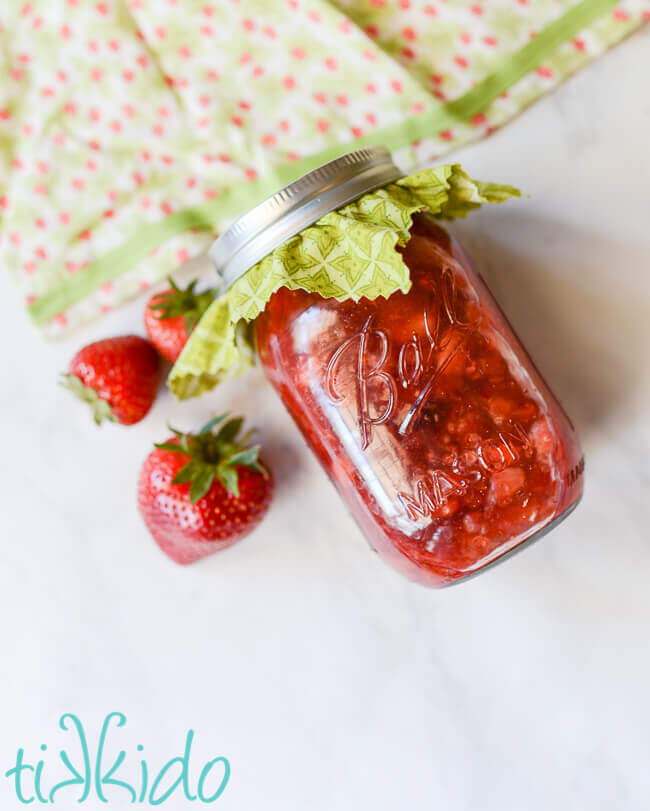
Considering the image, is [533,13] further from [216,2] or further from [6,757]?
[6,757]

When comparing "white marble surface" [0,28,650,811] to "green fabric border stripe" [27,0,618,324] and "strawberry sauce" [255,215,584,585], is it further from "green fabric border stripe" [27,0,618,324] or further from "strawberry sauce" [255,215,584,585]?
"strawberry sauce" [255,215,584,585]

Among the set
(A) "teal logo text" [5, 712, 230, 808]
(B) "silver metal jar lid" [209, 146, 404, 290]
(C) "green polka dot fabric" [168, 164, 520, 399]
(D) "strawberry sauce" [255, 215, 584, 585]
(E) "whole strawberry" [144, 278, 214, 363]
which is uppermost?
(E) "whole strawberry" [144, 278, 214, 363]

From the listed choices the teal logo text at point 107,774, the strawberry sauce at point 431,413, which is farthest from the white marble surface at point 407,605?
the strawberry sauce at point 431,413

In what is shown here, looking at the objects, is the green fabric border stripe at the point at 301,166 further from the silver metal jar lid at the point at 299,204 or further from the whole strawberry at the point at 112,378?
the silver metal jar lid at the point at 299,204

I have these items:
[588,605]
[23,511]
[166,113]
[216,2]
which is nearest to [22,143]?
[166,113]

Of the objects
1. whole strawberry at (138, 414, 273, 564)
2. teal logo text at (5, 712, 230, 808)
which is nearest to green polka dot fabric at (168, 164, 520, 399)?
whole strawberry at (138, 414, 273, 564)

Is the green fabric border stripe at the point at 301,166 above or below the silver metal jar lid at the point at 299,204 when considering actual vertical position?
above

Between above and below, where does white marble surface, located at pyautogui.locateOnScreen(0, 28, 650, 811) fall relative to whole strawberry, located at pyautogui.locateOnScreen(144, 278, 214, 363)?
below

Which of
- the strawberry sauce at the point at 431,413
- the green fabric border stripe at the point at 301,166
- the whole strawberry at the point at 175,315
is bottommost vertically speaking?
the strawberry sauce at the point at 431,413

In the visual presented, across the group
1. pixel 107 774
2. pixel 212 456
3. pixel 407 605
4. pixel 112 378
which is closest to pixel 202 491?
pixel 212 456
